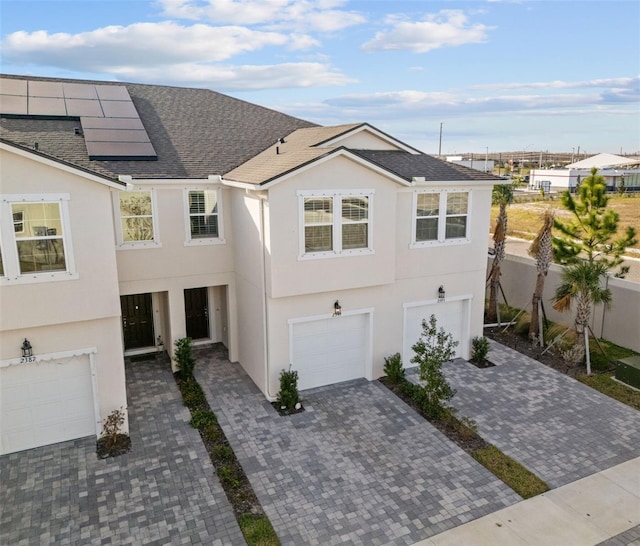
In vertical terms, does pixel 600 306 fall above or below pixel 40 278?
below

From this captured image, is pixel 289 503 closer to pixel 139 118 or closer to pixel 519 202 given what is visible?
pixel 139 118

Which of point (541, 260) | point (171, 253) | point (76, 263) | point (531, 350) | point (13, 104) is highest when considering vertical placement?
point (13, 104)

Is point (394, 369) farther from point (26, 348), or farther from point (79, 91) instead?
point (79, 91)

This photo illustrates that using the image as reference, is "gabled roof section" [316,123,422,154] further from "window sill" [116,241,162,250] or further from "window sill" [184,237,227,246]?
"window sill" [116,241,162,250]

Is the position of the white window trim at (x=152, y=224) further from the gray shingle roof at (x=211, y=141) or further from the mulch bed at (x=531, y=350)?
the mulch bed at (x=531, y=350)

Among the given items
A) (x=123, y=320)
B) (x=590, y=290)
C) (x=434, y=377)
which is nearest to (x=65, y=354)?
(x=123, y=320)

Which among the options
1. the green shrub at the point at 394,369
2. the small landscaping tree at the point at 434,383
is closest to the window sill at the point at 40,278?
the small landscaping tree at the point at 434,383

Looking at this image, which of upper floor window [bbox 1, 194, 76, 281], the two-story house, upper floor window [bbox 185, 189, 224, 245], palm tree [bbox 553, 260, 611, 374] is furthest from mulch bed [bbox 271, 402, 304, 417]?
palm tree [bbox 553, 260, 611, 374]

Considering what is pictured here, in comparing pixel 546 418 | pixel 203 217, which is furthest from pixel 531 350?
pixel 203 217
